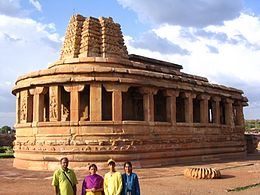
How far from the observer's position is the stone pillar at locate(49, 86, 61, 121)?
17.1 metres

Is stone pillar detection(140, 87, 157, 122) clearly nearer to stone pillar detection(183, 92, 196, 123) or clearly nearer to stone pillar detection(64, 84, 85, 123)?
stone pillar detection(183, 92, 196, 123)

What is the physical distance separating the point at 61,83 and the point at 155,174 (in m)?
6.22

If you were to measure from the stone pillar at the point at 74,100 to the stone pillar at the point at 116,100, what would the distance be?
1.33m

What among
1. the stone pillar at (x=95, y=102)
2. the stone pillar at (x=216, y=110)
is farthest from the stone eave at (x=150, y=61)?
the stone pillar at (x=95, y=102)

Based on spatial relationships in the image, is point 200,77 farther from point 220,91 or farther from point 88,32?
point 88,32

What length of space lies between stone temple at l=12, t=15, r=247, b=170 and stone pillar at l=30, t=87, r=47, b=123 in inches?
1.9

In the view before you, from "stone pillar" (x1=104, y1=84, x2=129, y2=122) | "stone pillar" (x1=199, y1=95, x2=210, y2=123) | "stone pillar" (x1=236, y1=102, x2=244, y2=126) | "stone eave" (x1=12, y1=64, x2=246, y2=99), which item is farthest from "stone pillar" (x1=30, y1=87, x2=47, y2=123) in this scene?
"stone pillar" (x1=236, y1=102, x2=244, y2=126)

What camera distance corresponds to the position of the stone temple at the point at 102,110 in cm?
1652

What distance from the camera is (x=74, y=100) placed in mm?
16828

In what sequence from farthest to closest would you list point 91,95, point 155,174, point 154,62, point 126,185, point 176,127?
point 154,62, point 176,127, point 91,95, point 155,174, point 126,185

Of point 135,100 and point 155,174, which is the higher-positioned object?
point 135,100

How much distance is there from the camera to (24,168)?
17750 millimetres

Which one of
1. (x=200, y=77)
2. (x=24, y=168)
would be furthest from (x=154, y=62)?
(x=24, y=168)

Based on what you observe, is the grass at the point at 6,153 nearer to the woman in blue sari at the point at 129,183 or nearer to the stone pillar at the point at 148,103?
the stone pillar at the point at 148,103
